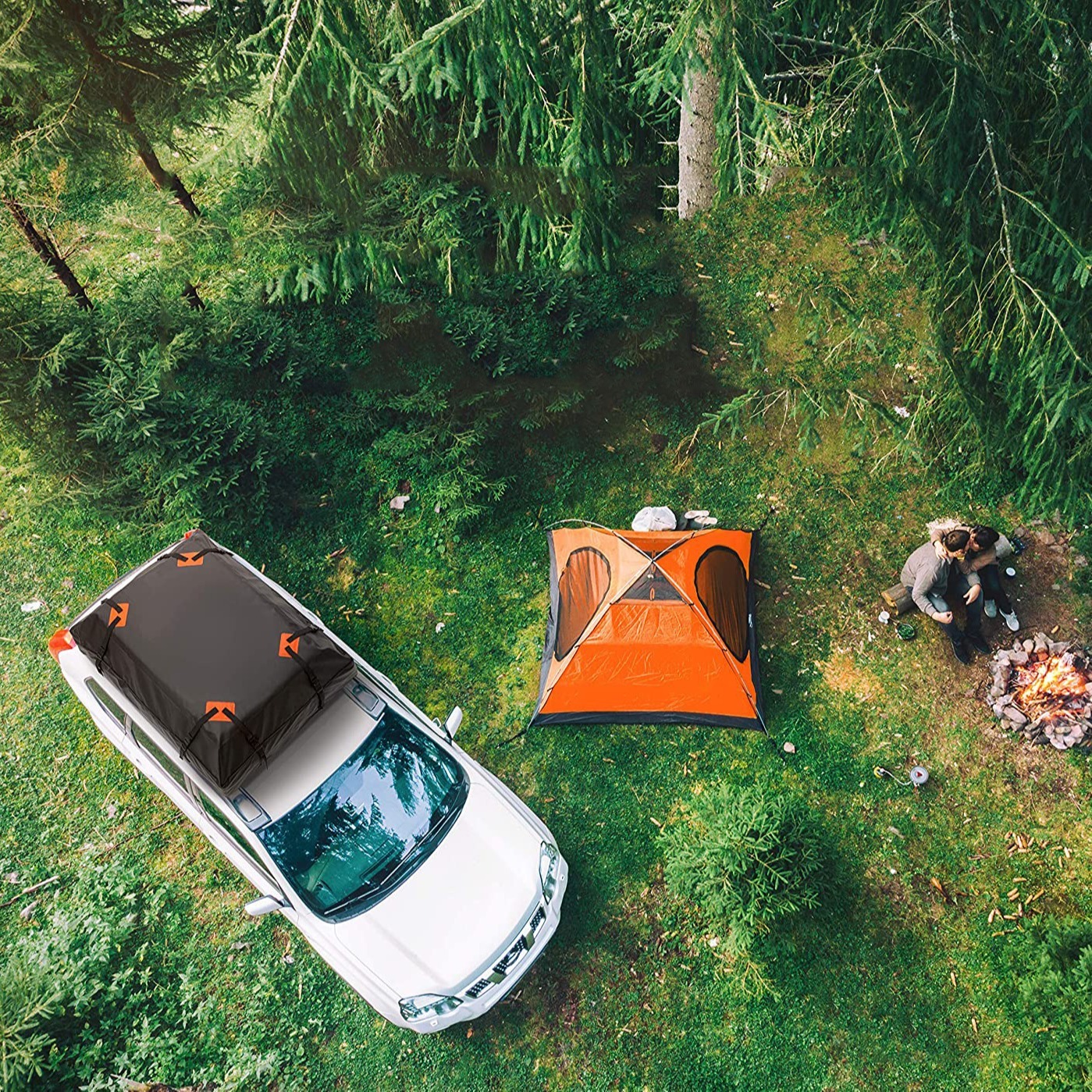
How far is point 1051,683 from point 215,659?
701 cm

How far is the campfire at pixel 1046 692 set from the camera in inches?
276

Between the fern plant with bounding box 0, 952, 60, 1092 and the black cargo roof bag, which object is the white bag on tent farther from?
the fern plant with bounding box 0, 952, 60, 1092

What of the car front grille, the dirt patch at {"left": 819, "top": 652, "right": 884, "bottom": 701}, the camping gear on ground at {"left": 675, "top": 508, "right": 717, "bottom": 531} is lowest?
the dirt patch at {"left": 819, "top": 652, "right": 884, "bottom": 701}

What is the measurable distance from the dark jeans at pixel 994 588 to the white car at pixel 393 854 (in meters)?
4.58

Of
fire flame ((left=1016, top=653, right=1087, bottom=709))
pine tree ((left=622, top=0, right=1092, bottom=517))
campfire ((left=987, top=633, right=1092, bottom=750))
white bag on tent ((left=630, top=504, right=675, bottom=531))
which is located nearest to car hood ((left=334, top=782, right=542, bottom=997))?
white bag on tent ((left=630, top=504, right=675, bottom=531))

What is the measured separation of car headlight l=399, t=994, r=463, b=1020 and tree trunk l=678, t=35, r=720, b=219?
798 cm

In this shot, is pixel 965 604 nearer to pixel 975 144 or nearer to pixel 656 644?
pixel 656 644

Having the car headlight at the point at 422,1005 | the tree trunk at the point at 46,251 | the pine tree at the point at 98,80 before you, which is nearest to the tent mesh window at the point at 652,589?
the car headlight at the point at 422,1005

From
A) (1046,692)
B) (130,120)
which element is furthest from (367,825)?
(130,120)

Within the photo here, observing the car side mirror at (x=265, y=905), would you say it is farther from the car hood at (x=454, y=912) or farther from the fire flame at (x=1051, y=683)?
the fire flame at (x=1051, y=683)

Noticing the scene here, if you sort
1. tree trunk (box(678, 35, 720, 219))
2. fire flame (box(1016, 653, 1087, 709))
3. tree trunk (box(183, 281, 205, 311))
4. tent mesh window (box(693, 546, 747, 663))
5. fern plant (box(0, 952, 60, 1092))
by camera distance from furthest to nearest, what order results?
1. tree trunk (box(678, 35, 720, 219))
2. tree trunk (box(183, 281, 205, 311))
3. tent mesh window (box(693, 546, 747, 663))
4. fire flame (box(1016, 653, 1087, 709))
5. fern plant (box(0, 952, 60, 1092))

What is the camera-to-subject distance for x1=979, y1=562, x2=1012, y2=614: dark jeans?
7.51 metres

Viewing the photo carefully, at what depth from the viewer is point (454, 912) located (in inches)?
243

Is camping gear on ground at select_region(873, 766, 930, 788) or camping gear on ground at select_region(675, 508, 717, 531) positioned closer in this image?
camping gear on ground at select_region(873, 766, 930, 788)
